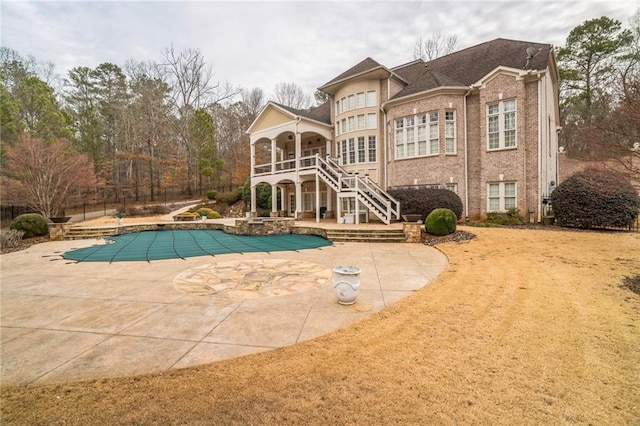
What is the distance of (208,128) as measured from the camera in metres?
30.4

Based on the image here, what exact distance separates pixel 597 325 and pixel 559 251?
5.39 m

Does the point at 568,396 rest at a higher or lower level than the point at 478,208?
lower

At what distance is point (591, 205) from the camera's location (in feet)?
37.8

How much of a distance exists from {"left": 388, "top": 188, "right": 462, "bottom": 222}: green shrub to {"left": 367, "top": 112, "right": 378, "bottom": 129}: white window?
544 centimetres

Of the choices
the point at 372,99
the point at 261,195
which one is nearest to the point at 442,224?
the point at 372,99

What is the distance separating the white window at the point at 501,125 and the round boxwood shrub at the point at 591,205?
11.8 ft

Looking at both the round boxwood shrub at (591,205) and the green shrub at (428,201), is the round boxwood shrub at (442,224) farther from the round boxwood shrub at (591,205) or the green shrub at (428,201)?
the round boxwood shrub at (591,205)

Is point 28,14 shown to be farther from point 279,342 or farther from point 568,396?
point 568,396

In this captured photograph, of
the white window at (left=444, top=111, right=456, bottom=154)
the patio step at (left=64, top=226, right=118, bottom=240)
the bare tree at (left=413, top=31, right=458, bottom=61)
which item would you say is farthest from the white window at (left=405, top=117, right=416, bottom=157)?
the patio step at (left=64, top=226, right=118, bottom=240)

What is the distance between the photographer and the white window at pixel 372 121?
1828cm

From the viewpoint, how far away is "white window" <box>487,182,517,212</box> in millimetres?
14723

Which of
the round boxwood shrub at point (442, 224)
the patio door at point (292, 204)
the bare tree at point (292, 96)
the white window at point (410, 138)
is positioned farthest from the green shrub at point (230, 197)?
the round boxwood shrub at point (442, 224)

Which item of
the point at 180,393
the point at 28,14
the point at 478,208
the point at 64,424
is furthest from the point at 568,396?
the point at 478,208

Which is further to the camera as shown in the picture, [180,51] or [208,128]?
[180,51]
